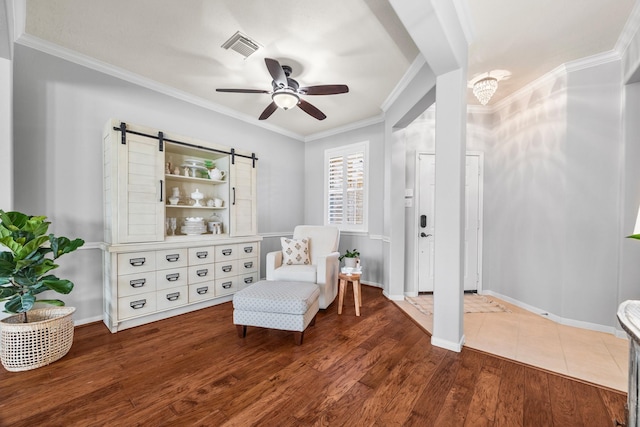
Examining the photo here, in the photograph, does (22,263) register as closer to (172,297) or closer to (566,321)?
(172,297)

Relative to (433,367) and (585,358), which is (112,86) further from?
(585,358)

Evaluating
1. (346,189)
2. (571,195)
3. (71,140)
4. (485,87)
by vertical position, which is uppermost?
(485,87)

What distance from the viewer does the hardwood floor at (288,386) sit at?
4.74 feet

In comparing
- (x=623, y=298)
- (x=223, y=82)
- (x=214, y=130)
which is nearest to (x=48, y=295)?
(x=214, y=130)

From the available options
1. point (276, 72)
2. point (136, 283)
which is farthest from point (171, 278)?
point (276, 72)

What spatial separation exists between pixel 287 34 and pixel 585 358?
12.0 ft

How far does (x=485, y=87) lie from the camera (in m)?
2.78

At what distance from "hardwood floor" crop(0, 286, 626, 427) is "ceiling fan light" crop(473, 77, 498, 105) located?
104 inches

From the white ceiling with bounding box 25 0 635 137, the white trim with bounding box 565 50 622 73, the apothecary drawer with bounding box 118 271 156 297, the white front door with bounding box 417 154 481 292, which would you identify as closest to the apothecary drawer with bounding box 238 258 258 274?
the apothecary drawer with bounding box 118 271 156 297

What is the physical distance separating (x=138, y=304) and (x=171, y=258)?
531 millimetres

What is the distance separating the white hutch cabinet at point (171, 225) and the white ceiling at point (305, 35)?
0.78m

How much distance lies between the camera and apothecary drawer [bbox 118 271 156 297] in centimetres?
250

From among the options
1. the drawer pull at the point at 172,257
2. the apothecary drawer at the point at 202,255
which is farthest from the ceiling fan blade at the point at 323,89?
the drawer pull at the point at 172,257

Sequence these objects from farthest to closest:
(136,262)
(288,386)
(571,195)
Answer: (571,195), (136,262), (288,386)
